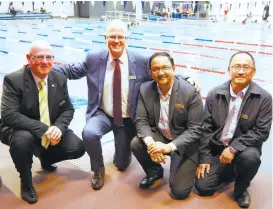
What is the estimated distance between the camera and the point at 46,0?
21.7m

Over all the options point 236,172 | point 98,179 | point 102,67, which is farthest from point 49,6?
point 236,172

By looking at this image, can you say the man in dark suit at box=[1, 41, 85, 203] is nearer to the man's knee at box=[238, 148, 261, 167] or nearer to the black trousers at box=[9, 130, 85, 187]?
the black trousers at box=[9, 130, 85, 187]

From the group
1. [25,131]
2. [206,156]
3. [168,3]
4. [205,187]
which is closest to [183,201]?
[205,187]

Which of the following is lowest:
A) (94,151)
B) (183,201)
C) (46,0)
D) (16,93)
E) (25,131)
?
(183,201)

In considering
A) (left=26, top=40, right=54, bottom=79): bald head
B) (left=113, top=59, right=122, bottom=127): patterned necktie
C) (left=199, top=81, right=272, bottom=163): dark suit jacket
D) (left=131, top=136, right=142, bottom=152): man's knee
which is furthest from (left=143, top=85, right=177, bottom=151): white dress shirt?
(left=26, top=40, right=54, bottom=79): bald head

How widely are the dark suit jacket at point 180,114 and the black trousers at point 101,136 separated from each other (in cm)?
34

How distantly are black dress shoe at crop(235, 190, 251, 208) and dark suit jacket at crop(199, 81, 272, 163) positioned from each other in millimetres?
370

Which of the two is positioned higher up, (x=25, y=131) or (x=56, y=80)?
(x=56, y=80)

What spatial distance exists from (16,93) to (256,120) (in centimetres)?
192

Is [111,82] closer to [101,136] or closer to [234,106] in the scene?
[101,136]

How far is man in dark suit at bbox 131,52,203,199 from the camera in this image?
2500 mm

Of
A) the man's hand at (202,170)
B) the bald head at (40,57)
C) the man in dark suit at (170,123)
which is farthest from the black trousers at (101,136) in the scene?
the man's hand at (202,170)

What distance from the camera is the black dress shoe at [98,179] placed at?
273cm

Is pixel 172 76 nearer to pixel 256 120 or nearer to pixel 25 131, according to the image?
pixel 256 120
